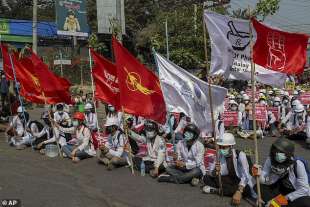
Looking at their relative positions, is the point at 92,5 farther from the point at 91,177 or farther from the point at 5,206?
the point at 5,206

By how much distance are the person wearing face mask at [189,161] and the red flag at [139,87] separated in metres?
0.99

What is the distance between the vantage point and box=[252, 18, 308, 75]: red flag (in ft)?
27.2

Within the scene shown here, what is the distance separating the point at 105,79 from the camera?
12.2 m

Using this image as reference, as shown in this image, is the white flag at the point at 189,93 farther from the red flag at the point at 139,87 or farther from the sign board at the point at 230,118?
the sign board at the point at 230,118

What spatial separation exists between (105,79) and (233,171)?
15.7 feet

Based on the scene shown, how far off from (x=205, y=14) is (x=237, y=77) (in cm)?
120

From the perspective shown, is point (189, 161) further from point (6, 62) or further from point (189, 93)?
point (6, 62)

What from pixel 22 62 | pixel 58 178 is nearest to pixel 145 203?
pixel 58 178

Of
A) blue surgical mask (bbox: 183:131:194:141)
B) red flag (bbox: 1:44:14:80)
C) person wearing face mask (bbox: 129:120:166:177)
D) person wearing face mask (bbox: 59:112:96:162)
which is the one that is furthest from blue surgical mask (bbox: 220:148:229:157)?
red flag (bbox: 1:44:14:80)

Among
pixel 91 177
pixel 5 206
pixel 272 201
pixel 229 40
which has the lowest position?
pixel 91 177

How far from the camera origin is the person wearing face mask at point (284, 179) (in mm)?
7156

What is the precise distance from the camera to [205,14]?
28.3 feet

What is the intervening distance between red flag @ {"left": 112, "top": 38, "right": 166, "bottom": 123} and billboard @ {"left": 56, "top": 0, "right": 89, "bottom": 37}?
2496 centimetres

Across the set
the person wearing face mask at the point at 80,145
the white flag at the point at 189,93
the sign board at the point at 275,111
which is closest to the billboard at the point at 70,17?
the sign board at the point at 275,111
